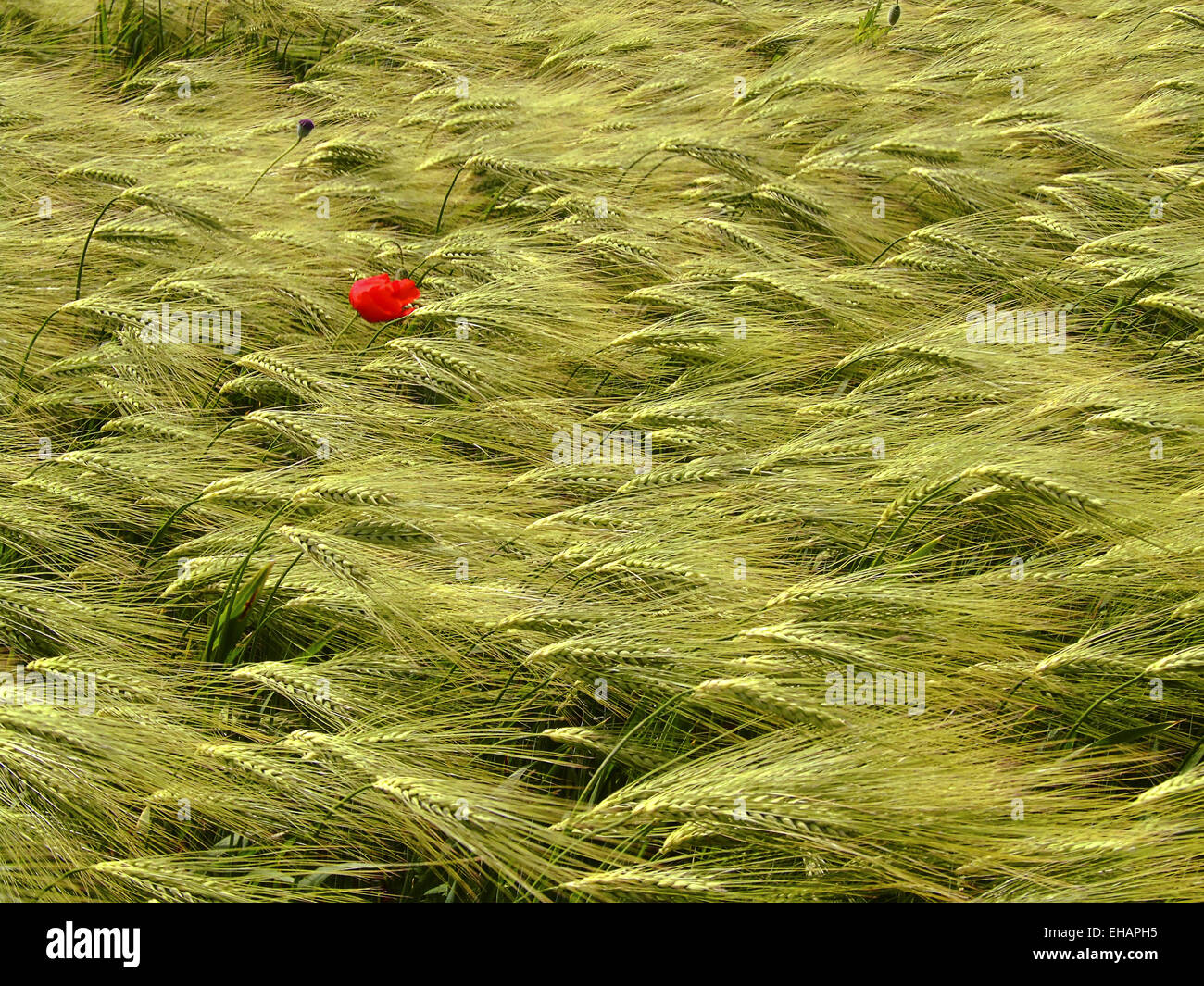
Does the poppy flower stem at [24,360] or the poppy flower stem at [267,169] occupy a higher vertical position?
the poppy flower stem at [267,169]

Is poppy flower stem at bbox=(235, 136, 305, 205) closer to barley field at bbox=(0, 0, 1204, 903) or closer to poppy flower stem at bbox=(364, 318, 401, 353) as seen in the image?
barley field at bbox=(0, 0, 1204, 903)

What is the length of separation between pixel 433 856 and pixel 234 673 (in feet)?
1.47

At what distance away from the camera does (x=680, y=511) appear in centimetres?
197

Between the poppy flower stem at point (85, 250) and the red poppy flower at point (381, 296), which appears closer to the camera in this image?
the red poppy flower at point (381, 296)

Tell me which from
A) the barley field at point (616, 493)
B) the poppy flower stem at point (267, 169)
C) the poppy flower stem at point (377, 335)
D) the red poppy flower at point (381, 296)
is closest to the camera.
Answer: the barley field at point (616, 493)

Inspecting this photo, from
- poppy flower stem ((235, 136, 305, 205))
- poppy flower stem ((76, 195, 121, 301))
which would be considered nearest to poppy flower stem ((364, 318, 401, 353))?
poppy flower stem ((235, 136, 305, 205))

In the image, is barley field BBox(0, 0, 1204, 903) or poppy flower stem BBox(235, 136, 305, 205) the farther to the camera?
poppy flower stem BBox(235, 136, 305, 205)

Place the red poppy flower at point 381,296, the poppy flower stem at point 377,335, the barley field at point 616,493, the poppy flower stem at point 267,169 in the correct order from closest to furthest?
1. the barley field at point 616,493
2. the red poppy flower at point 381,296
3. the poppy flower stem at point 377,335
4. the poppy flower stem at point 267,169

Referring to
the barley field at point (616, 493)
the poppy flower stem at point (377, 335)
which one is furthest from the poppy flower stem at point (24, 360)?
the poppy flower stem at point (377, 335)

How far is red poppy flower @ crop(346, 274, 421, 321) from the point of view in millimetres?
2475

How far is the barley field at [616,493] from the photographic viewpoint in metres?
1.51

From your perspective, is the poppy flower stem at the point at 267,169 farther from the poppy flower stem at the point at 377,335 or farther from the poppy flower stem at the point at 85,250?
the poppy flower stem at the point at 377,335

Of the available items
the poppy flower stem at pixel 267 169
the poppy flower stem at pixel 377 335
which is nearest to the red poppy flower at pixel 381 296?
the poppy flower stem at pixel 377 335

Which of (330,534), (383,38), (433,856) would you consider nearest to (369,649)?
(330,534)
